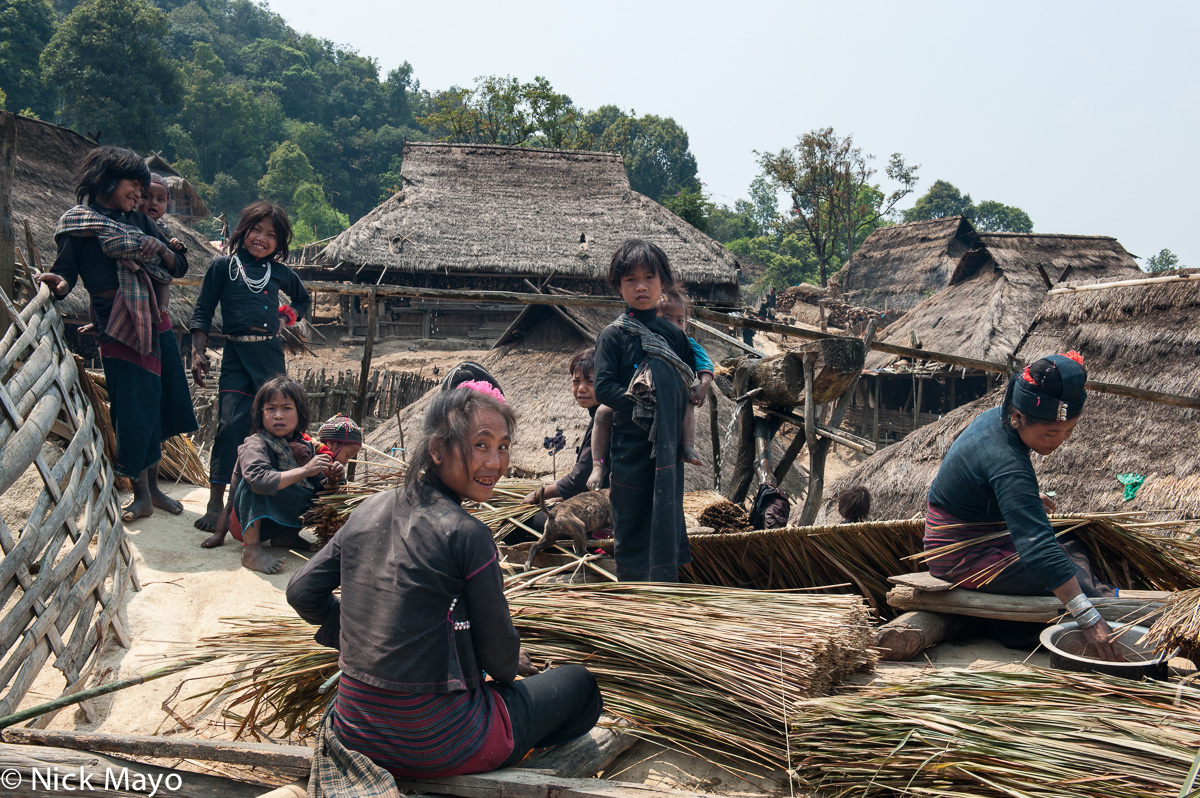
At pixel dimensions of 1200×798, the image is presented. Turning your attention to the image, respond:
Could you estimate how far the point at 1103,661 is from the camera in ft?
7.08

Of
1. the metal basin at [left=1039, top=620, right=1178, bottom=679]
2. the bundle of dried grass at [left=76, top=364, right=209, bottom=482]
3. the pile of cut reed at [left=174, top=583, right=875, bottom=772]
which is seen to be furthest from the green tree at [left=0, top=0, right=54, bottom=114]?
the metal basin at [left=1039, top=620, right=1178, bottom=679]

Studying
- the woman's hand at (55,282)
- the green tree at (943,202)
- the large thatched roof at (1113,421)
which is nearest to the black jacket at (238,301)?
the woman's hand at (55,282)

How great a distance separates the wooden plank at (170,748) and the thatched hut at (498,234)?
1293cm

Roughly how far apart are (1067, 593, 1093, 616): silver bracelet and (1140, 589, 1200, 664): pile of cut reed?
0.15 m

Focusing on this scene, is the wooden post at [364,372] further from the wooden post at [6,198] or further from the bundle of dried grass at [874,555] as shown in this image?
the bundle of dried grass at [874,555]

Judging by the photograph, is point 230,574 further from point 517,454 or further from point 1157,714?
point 517,454

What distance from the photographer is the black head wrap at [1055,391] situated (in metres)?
2.48

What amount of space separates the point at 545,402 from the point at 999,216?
Answer: 45.7 m

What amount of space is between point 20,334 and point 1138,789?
3.63 metres

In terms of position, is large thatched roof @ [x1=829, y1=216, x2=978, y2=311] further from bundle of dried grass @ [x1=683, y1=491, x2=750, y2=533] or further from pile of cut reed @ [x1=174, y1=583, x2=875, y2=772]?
pile of cut reed @ [x1=174, y1=583, x2=875, y2=772]

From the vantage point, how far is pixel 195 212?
23.3 m

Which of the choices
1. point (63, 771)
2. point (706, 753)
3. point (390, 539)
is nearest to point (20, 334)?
point (63, 771)

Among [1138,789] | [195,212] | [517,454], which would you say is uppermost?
[195,212]

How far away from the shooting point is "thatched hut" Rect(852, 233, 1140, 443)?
14.7 meters
